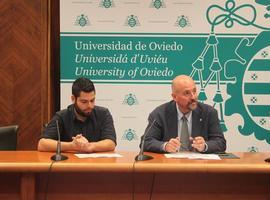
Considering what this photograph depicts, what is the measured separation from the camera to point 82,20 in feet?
16.4

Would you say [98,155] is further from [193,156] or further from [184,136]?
[184,136]

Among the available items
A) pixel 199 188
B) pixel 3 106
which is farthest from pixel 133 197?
pixel 3 106

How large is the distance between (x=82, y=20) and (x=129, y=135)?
1.32 m

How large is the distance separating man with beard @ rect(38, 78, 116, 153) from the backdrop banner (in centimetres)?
129

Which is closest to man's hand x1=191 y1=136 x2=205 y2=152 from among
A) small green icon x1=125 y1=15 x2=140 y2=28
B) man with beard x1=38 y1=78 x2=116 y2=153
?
man with beard x1=38 y1=78 x2=116 y2=153

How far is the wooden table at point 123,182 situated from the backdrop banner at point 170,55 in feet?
6.61

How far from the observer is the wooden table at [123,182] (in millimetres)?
2848

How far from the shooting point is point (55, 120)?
11.9 ft

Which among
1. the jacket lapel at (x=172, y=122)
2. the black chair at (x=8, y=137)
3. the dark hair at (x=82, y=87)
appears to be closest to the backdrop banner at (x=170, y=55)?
the jacket lapel at (x=172, y=122)

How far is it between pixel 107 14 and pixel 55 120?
1.76m

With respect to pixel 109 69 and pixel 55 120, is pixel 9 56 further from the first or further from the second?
pixel 55 120

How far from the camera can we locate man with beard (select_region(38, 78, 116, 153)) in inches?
138

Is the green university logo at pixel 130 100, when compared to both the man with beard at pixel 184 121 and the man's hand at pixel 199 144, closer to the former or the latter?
the man with beard at pixel 184 121

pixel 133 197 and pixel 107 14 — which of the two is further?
pixel 107 14
